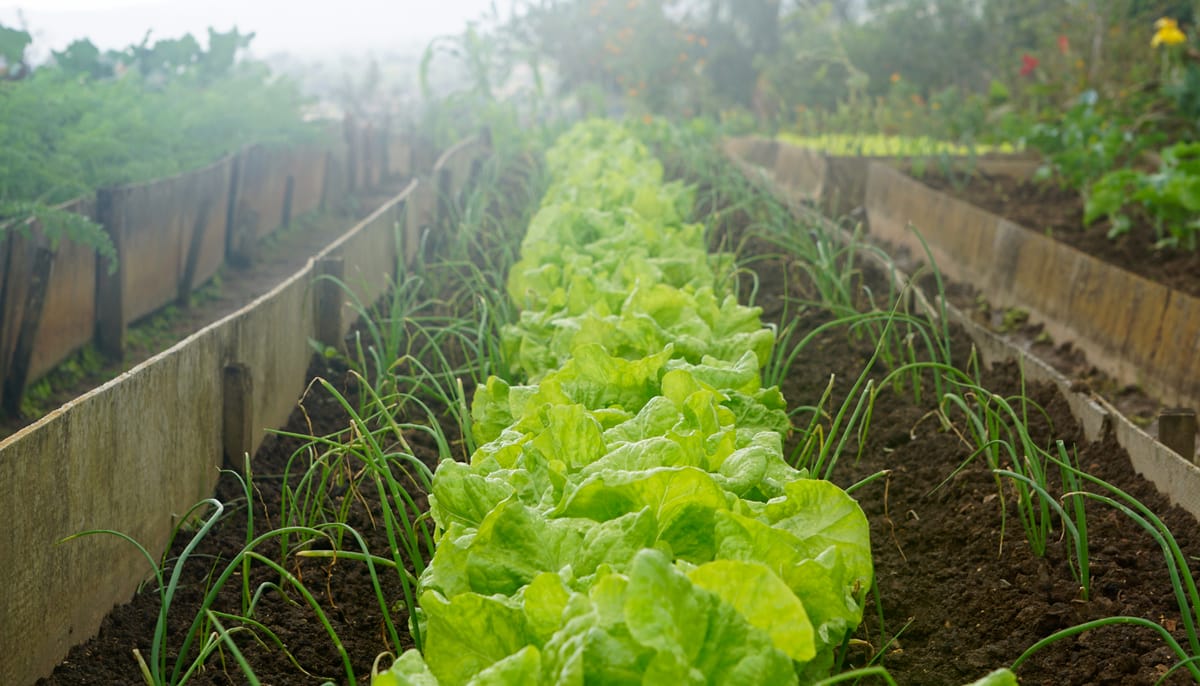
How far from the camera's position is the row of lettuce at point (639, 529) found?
1.49 metres

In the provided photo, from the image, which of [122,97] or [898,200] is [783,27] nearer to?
[898,200]

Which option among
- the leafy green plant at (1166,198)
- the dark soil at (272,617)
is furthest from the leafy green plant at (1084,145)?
the dark soil at (272,617)

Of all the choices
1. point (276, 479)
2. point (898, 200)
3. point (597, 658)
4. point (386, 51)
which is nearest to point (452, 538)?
point (597, 658)

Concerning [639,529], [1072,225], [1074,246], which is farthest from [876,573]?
[1072,225]

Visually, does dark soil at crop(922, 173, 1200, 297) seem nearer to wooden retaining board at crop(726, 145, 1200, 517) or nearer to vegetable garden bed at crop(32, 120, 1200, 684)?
wooden retaining board at crop(726, 145, 1200, 517)

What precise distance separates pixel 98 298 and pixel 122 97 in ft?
6.46

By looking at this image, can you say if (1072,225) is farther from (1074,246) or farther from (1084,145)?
(1084,145)

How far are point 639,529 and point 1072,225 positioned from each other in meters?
6.12

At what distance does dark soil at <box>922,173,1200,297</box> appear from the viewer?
596 cm

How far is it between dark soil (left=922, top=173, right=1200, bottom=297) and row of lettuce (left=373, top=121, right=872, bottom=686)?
3370mm

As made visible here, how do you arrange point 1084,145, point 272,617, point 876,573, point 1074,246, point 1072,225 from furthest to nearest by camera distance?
point 1084,145 → point 1072,225 → point 1074,246 → point 876,573 → point 272,617

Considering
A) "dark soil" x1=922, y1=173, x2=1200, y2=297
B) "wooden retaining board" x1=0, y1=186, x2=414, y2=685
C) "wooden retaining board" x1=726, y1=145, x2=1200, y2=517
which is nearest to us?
"wooden retaining board" x1=0, y1=186, x2=414, y2=685

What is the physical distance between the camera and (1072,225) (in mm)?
7250

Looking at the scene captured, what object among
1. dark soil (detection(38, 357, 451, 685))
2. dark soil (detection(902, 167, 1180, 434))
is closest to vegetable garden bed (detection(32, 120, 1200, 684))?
dark soil (detection(38, 357, 451, 685))
